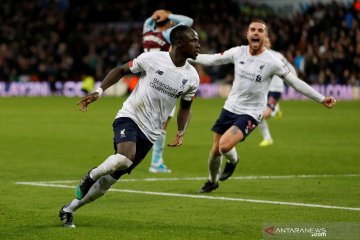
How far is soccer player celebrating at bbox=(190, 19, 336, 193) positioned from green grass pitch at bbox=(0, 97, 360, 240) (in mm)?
632

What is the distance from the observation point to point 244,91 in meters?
14.8

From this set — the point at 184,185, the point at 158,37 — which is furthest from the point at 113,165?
the point at 158,37

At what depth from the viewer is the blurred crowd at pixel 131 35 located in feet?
140

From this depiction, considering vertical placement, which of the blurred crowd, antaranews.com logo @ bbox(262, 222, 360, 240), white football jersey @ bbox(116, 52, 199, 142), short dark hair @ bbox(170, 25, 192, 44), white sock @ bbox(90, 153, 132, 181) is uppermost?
short dark hair @ bbox(170, 25, 192, 44)

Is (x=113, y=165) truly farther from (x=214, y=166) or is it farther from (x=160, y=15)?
(x=160, y=15)

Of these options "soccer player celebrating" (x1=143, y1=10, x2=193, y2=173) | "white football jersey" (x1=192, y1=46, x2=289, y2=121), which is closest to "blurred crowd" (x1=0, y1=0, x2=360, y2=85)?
"soccer player celebrating" (x1=143, y1=10, x2=193, y2=173)

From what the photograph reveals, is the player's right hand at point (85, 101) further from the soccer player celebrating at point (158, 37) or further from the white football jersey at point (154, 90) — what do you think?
the soccer player celebrating at point (158, 37)

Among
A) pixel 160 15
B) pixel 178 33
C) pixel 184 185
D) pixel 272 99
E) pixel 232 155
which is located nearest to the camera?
pixel 178 33

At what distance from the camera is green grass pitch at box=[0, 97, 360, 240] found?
11094 millimetres

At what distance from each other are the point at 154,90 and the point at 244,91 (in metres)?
3.72

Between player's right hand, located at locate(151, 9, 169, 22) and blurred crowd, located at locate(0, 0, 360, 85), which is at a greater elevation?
player's right hand, located at locate(151, 9, 169, 22)

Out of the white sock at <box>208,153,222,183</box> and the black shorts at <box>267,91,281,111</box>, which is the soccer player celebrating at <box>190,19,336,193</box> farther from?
the black shorts at <box>267,91,281,111</box>

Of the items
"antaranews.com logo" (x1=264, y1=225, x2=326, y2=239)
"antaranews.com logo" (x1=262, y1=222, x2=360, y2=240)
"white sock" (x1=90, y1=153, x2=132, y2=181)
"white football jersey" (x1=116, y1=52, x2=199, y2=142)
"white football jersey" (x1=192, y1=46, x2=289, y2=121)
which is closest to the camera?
"antaranews.com logo" (x1=262, y1=222, x2=360, y2=240)

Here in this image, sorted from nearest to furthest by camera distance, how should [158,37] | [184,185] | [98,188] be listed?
[98,188], [184,185], [158,37]
